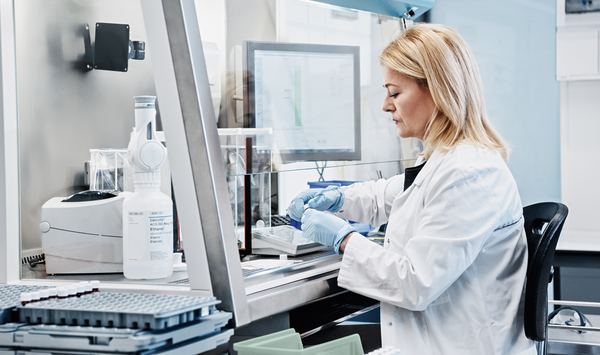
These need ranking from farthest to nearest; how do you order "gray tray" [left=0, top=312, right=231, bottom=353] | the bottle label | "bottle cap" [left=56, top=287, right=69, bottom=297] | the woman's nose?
1. the woman's nose
2. the bottle label
3. "bottle cap" [left=56, top=287, right=69, bottom=297]
4. "gray tray" [left=0, top=312, right=231, bottom=353]

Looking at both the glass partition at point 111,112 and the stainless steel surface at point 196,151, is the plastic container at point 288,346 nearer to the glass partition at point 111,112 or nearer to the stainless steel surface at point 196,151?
the stainless steel surface at point 196,151

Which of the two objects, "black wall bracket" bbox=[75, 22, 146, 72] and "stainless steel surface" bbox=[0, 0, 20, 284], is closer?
"stainless steel surface" bbox=[0, 0, 20, 284]

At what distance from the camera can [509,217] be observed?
4.40 ft

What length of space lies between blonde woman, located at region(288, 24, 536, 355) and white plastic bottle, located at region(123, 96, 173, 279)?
391 mm

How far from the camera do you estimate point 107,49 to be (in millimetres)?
1397

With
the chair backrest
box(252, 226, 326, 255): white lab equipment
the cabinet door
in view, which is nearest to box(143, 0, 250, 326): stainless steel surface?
box(252, 226, 326, 255): white lab equipment

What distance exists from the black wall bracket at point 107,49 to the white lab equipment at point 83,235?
0.35m

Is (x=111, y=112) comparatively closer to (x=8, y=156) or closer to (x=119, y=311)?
(x=8, y=156)

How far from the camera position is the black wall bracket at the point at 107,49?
1363mm

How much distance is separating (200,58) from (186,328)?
509 millimetres

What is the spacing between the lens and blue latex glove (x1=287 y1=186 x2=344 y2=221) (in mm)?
1657

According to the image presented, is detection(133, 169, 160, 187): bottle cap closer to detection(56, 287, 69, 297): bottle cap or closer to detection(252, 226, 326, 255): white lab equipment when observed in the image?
detection(56, 287, 69, 297): bottle cap

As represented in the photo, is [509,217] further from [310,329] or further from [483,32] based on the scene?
[483,32]

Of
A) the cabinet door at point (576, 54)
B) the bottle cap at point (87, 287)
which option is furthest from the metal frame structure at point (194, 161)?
the cabinet door at point (576, 54)
